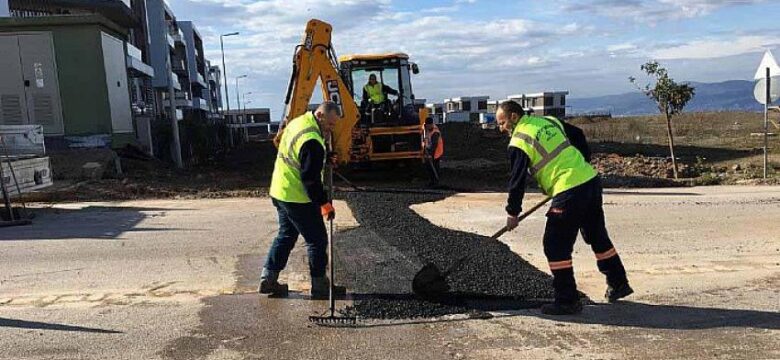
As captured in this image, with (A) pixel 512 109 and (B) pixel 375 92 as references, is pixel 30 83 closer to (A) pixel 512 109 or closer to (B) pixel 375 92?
(B) pixel 375 92

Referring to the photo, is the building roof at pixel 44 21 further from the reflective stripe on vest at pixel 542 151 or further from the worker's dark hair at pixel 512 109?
the reflective stripe on vest at pixel 542 151

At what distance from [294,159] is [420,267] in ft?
6.04

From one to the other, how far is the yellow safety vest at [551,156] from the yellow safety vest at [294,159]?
66.2 inches

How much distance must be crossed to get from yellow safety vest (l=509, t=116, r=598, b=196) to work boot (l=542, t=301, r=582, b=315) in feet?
2.93

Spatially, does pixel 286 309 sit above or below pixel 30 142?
below

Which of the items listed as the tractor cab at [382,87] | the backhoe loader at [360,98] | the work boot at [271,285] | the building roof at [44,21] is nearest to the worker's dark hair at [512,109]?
the work boot at [271,285]

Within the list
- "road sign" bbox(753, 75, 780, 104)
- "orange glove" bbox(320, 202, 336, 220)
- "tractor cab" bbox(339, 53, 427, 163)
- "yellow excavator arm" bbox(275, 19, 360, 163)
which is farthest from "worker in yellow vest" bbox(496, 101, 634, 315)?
"road sign" bbox(753, 75, 780, 104)

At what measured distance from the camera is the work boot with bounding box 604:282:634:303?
18.0ft

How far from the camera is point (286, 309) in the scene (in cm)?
547

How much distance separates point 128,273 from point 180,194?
22.2 feet

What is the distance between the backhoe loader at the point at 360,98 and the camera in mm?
12383

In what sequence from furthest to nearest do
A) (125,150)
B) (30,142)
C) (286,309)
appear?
1. (125,150)
2. (30,142)
3. (286,309)

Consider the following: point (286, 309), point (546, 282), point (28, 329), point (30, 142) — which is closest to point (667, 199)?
point (546, 282)

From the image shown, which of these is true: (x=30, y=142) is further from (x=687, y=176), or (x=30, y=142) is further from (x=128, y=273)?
(x=687, y=176)
